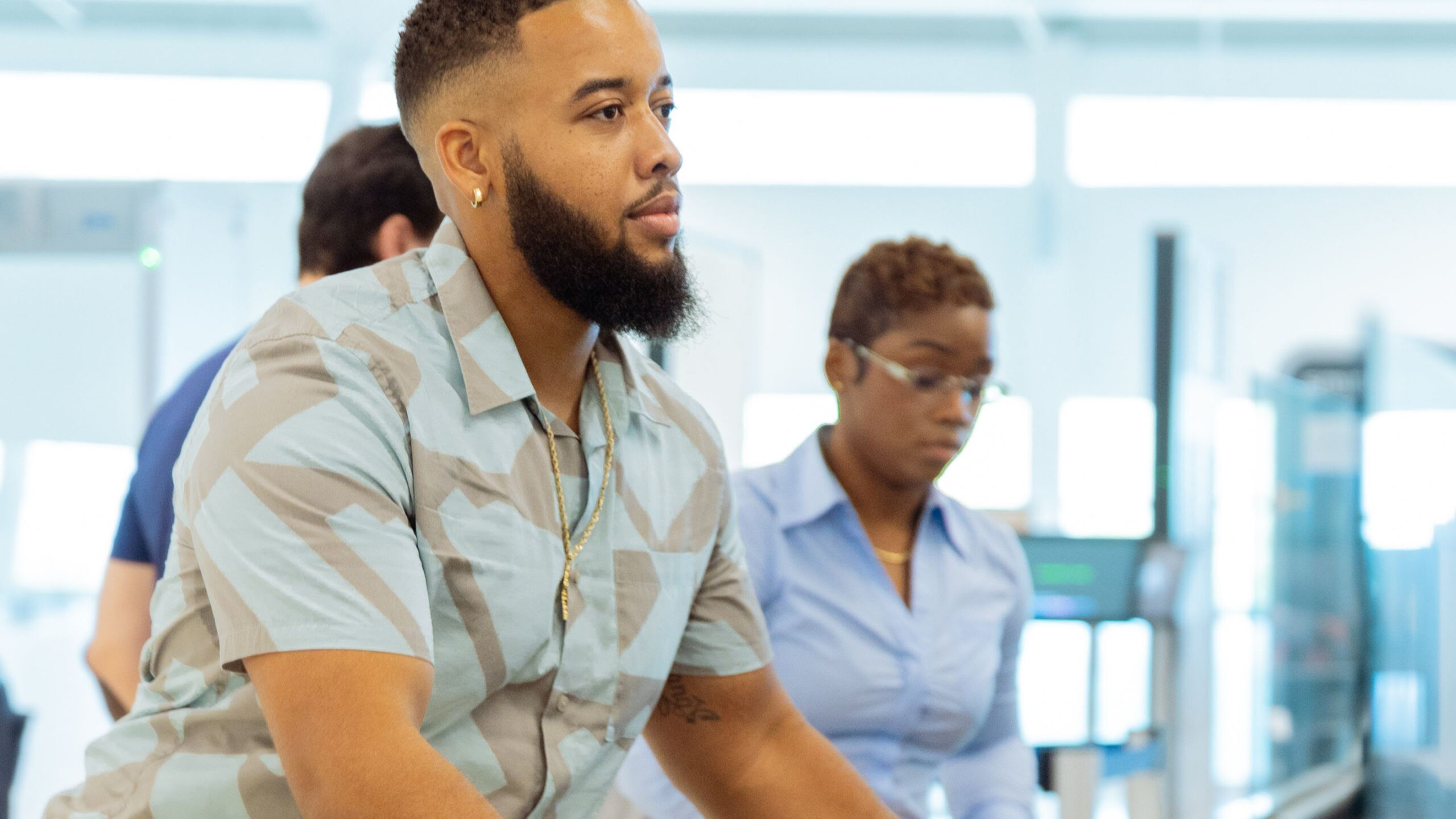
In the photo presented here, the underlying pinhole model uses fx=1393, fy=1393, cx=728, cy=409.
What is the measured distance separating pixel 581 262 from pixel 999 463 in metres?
5.54

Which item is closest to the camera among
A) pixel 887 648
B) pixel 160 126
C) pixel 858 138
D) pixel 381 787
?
pixel 381 787

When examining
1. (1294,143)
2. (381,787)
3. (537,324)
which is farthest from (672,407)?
(1294,143)

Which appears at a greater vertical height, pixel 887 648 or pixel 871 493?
pixel 871 493

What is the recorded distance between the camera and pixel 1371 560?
4.45 metres

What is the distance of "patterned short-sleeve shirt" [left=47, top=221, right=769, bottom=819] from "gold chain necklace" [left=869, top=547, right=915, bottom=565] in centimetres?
69

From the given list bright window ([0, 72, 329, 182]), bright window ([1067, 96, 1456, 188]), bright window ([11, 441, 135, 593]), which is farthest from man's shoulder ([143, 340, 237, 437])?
bright window ([1067, 96, 1456, 188])

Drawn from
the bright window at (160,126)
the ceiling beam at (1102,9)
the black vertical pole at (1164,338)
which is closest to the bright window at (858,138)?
the ceiling beam at (1102,9)

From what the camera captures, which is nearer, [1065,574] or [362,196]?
[362,196]

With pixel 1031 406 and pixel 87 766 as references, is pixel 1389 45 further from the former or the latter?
pixel 87 766

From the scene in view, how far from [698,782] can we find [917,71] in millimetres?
5812

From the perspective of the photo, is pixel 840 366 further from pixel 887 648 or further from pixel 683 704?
pixel 683 704

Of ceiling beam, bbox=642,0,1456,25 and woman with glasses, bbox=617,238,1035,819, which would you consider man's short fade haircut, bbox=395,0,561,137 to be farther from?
ceiling beam, bbox=642,0,1456,25

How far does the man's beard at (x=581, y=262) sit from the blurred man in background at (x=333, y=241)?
778 millimetres

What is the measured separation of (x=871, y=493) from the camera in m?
1.71
